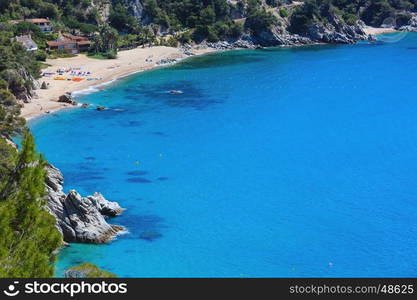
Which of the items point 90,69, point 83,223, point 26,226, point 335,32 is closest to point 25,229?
point 26,226

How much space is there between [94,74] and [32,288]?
84.7m

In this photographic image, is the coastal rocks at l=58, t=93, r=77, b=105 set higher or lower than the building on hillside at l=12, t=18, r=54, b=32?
lower

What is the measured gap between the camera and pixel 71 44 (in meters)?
112

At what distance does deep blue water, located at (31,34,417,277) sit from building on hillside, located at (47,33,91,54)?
715 inches

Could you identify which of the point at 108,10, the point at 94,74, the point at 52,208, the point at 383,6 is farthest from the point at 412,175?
the point at 383,6

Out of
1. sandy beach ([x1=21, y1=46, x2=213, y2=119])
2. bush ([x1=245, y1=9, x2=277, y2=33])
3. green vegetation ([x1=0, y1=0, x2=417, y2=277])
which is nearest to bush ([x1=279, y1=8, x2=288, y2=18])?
A: green vegetation ([x1=0, y1=0, x2=417, y2=277])

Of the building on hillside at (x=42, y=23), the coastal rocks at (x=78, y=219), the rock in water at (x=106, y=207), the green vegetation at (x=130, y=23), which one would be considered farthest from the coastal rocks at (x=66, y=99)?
the building on hillside at (x=42, y=23)

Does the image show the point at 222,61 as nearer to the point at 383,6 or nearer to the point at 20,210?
the point at 383,6

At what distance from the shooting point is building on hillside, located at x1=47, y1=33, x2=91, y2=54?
4338 inches

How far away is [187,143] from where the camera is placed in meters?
65.1

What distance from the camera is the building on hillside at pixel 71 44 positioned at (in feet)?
362

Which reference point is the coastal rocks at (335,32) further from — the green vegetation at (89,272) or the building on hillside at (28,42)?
the green vegetation at (89,272)

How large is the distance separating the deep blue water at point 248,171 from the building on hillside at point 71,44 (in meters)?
18.2

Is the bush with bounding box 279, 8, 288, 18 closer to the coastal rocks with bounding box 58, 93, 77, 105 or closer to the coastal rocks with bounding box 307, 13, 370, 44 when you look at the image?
the coastal rocks with bounding box 307, 13, 370, 44
